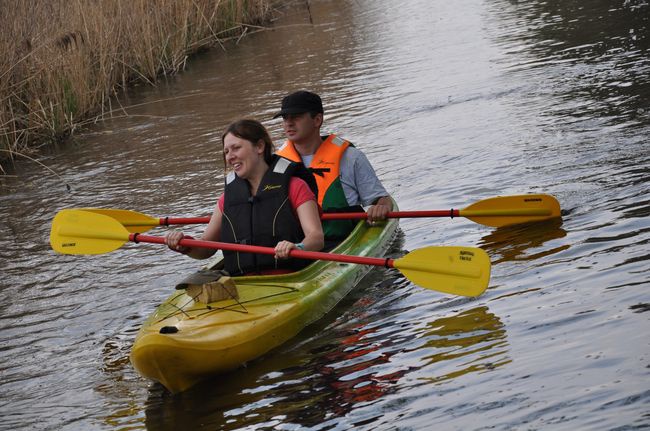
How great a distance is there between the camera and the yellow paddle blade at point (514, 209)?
A: 665 centimetres

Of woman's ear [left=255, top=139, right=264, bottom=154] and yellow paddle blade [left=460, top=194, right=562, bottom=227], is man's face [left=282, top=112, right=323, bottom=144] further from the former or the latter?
yellow paddle blade [left=460, top=194, right=562, bottom=227]

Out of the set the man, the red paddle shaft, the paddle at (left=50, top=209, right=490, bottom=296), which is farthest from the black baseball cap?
the paddle at (left=50, top=209, right=490, bottom=296)

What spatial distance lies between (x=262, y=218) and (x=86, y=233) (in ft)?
4.47

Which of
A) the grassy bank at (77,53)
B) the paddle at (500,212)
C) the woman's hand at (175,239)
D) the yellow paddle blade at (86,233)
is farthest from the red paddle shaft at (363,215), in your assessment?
the grassy bank at (77,53)

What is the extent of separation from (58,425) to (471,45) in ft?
32.7

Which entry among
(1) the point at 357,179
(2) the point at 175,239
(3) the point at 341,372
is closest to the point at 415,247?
(1) the point at 357,179

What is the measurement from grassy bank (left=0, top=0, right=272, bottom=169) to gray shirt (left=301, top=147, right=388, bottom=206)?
4733 mm

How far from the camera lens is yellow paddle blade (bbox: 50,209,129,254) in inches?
251

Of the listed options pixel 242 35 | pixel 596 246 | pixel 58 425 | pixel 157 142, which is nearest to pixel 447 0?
pixel 242 35

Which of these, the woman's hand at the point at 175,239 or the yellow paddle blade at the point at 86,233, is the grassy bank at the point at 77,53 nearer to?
the yellow paddle blade at the point at 86,233

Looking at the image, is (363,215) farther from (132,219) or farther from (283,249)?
(132,219)

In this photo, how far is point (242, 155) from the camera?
18.6ft


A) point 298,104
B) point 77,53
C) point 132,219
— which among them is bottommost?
point 132,219

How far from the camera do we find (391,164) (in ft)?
29.6
